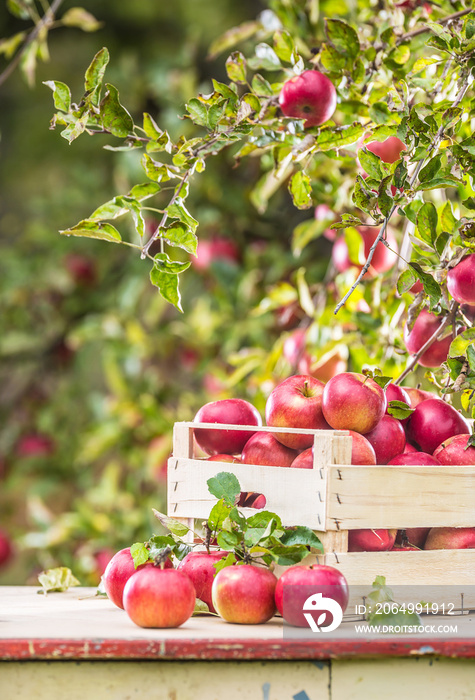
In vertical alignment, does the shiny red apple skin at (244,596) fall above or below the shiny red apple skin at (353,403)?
below

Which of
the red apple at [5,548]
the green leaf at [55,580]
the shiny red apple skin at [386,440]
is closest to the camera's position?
the shiny red apple skin at [386,440]

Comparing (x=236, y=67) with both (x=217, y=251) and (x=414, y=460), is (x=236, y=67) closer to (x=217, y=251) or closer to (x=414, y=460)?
(x=414, y=460)

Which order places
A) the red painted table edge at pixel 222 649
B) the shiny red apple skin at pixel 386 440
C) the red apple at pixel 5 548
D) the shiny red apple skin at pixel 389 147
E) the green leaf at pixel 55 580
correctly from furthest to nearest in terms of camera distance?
the red apple at pixel 5 548 < the shiny red apple skin at pixel 389 147 < the green leaf at pixel 55 580 < the shiny red apple skin at pixel 386 440 < the red painted table edge at pixel 222 649

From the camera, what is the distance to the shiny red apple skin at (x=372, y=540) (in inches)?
30.2

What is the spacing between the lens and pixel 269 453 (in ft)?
2.68

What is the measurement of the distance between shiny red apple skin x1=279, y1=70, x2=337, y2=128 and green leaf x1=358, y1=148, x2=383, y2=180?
0.13 metres

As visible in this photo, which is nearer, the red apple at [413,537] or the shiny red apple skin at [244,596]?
the shiny red apple skin at [244,596]

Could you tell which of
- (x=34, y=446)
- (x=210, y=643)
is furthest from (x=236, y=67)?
(x=34, y=446)

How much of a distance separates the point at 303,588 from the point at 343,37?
23.8 inches

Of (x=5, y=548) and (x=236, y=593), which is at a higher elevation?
(x=5, y=548)

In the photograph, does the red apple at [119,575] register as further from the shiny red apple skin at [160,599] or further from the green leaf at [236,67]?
the green leaf at [236,67]

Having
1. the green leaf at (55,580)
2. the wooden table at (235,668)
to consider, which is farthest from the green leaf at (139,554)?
the green leaf at (55,580)

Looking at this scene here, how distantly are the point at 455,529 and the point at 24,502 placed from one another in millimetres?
2192

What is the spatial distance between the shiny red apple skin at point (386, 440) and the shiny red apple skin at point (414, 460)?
0.01 meters
